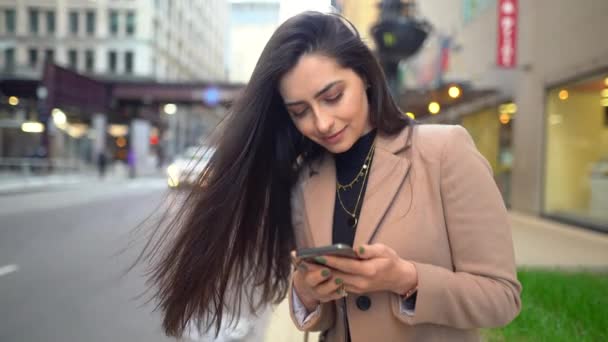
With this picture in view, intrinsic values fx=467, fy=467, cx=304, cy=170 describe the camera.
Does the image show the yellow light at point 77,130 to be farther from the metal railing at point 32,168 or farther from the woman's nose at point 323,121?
the woman's nose at point 323,121

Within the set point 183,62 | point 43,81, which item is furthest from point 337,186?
point 183,62

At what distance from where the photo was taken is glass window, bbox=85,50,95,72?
26766 millimetres

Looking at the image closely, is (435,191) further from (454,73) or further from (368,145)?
(454,73)

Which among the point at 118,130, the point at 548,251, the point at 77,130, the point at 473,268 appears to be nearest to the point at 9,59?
the point at 77,130

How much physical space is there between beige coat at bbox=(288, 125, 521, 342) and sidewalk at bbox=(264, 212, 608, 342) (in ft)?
7.90

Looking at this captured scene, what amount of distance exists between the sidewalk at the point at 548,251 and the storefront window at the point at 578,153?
566 mm

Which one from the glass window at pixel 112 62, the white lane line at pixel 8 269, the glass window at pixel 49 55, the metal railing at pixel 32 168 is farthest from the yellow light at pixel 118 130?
the white lane line at pixel 8 269

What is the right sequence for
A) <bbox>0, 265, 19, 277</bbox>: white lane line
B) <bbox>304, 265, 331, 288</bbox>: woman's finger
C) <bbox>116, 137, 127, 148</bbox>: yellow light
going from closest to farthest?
<bbox>304, 265, 331, 288</bbox>: woman's finger → <bbox>0, 265, 19, 277</bbox>: white lane line → <bbox>116, 137, 127, 148</bbox>: yellow light

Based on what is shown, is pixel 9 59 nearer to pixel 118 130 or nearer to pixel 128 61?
pixel 128 61

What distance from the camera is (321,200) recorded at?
1590 millimetres

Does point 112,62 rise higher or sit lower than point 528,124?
higher

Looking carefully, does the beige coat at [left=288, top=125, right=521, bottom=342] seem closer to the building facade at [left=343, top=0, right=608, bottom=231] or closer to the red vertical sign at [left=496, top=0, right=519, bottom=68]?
the building facade at [left=343, top=0, right=608, bottom=231]

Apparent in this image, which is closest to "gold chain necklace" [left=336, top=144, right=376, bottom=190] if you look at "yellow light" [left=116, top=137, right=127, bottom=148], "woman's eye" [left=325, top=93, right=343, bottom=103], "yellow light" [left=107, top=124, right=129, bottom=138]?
"woman's eye" [left=325, top=93, right=343, bottom=103]

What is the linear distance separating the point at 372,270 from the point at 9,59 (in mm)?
24103
